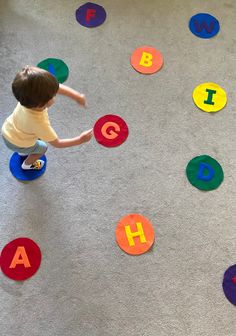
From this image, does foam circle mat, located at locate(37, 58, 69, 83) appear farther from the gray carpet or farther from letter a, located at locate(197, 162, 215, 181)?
letter a, located at locate(197, 162, 215, 181)

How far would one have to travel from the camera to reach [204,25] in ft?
5.41

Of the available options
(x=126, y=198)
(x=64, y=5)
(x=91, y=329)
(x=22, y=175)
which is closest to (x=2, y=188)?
(x=22, y=175)

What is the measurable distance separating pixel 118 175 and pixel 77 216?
0.22 m

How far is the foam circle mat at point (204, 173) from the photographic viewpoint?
1.33m

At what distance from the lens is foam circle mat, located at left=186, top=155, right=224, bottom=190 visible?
4.35 feet

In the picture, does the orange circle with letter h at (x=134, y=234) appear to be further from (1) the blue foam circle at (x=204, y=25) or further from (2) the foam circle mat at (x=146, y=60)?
(1) the blue foam circle at (x=204, y=25)

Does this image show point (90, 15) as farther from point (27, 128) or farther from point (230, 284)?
point (230, 284)

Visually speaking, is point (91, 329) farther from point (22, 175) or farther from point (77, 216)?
point (22, 175)

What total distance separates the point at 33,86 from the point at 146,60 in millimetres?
737

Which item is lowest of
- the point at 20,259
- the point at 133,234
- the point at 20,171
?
the point at 20,259

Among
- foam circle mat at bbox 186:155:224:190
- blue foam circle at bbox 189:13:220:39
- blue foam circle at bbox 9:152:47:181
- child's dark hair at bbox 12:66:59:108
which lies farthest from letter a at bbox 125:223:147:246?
blue foam circle at bbox 189:13:220:39

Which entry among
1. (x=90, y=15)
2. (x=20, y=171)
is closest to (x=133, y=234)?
(x=20, y=171)

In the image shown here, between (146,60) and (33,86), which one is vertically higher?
(146,60)

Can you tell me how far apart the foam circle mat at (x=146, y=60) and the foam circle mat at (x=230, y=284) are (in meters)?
0.85
